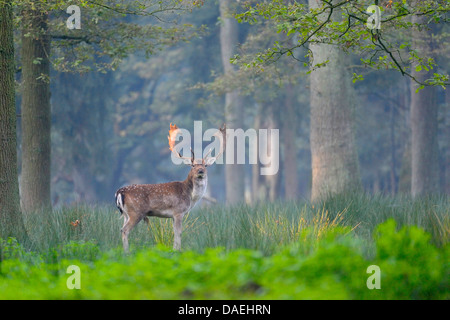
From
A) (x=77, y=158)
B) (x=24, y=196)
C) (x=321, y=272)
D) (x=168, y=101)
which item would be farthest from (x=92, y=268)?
(x=168, y=101)

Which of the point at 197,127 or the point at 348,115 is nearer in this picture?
the point at 348,115

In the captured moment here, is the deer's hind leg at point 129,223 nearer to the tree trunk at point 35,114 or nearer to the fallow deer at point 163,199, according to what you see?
the fallow deer at point 163,199

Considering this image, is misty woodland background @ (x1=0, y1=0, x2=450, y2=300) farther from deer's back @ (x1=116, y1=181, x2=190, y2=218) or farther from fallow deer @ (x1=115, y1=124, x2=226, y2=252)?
deer's back @ (x1=116, y1=181, x2=190, y2=218)

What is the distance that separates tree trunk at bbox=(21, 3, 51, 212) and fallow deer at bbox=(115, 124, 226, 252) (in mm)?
4348

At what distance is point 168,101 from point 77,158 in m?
7.51

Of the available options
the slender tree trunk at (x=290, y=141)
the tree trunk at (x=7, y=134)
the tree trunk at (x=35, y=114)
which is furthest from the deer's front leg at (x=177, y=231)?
the slender tree trunk at (x=290, y=141)

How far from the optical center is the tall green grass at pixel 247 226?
335 inches

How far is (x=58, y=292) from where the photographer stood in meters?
5.66

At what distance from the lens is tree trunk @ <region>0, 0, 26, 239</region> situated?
374 inches

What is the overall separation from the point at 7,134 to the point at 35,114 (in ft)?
15.2

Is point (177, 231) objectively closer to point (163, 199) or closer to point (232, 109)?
point (163, 199)

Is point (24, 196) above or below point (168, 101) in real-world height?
below

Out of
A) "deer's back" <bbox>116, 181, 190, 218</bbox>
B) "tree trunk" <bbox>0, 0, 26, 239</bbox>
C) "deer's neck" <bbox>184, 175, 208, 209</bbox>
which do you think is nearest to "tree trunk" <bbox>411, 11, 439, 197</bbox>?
"deer's neck" <bbox>184, 175, 208, 209</bbox>
